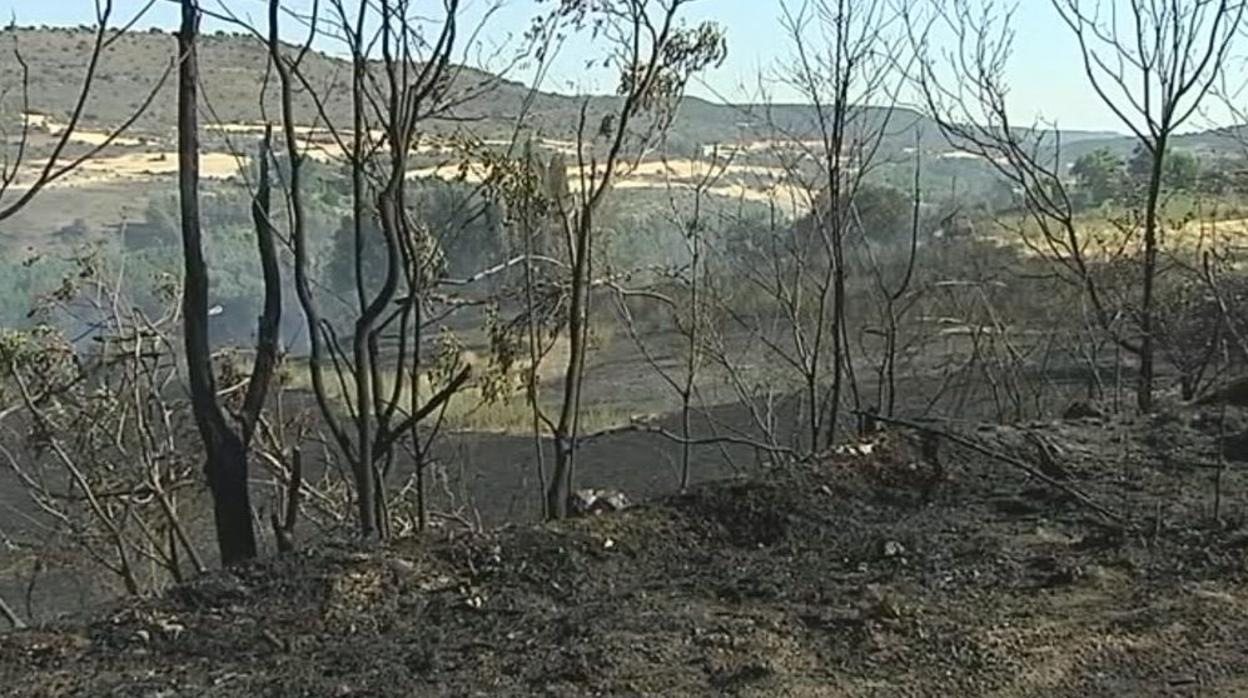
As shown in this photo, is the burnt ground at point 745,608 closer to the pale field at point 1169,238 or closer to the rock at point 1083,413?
the rock at point 1083,413

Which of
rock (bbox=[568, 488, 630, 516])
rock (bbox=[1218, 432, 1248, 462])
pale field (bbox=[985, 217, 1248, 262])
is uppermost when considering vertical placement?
pale field (bbox=[985, 217, 1248, 262])

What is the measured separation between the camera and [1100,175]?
10.5 m

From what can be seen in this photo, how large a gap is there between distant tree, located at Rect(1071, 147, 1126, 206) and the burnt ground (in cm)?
492

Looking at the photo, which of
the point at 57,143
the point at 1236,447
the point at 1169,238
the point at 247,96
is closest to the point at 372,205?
the point at 247,96

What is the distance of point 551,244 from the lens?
8750 millimetres

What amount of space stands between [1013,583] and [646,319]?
853 cm

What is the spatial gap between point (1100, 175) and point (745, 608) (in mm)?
7280

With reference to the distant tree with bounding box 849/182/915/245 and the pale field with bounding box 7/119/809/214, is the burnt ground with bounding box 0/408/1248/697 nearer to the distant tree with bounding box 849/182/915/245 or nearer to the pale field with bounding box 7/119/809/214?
the pale field with bounding box 7/119/809/214

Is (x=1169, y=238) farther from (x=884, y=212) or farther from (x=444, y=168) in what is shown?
(x=444, y=168)

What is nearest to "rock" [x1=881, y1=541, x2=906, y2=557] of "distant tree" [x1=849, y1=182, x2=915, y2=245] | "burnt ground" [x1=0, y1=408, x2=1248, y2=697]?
"burnt ground" [x1=0, y1=408, x2=1248, y2=697]

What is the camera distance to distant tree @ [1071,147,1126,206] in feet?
32.9

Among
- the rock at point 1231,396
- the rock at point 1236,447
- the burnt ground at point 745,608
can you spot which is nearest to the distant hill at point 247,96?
the burnt ground at point 745,608

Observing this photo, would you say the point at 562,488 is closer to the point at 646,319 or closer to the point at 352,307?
the point at 352,307

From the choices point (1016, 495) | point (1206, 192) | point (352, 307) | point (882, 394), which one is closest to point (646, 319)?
point (882, 394)
